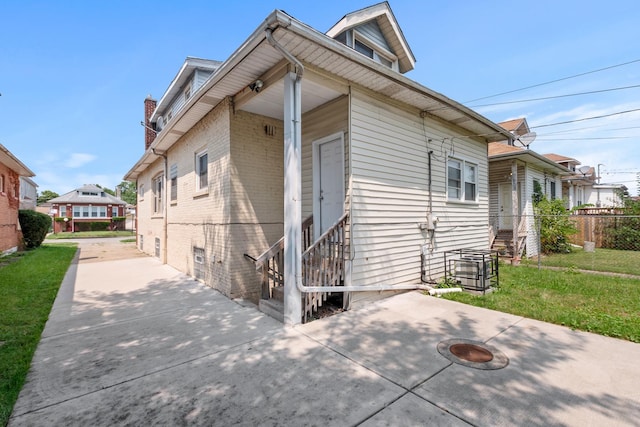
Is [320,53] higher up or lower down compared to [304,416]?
higher up

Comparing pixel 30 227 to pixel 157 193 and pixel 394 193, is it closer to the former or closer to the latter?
pixel 157 193

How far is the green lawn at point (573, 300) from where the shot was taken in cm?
406

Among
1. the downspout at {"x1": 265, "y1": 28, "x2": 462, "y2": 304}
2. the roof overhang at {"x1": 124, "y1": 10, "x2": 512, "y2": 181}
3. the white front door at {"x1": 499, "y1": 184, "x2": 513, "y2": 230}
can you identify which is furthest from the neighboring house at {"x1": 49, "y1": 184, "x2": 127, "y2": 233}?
the white front door at {"x1": 499, "y1": 184, "x2": 513, "y2": 230}

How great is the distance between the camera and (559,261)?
955 centimetres

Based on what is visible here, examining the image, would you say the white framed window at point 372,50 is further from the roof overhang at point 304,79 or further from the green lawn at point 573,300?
the green lawn at point 573,300

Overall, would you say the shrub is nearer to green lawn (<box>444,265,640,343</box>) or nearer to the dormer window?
the dormer window

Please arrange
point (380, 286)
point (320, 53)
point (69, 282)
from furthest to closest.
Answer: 1. point (69, 282)
2. point (380, 286)
3. point (320, 53)

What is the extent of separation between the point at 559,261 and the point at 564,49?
654 cm

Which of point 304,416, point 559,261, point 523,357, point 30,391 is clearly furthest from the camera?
point 559,261

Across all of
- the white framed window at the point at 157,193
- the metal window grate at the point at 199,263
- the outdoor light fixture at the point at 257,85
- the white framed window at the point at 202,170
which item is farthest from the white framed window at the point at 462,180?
the white framed window at the point at 157,193

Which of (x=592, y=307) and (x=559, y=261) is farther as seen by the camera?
(x=559, y=261)

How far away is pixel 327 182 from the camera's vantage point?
19.1 ft

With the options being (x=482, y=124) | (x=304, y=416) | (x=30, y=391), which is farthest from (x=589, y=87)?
(x=30, y=391)

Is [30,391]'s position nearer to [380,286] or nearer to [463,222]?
[380,286]
